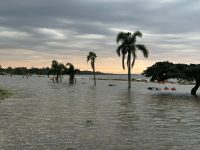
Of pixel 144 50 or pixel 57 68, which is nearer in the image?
pixel 144 50

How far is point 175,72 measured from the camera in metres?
74.6

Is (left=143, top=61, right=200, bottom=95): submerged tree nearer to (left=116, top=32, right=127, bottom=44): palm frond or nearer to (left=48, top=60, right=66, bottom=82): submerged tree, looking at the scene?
(left=116, top=32, right=127, bottom=44): palm frond

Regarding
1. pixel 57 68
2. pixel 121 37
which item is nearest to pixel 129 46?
pixel 121 37

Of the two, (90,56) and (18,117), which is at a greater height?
(90,56)

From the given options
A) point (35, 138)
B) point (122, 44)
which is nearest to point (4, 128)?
point (35, 138)

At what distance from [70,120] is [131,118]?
4.60m

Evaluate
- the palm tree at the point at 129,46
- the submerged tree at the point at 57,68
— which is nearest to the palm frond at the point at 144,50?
the palm tree at the point at 129,46

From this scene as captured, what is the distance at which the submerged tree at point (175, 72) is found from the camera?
71.2 meters

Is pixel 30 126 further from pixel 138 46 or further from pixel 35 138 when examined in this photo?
pixel 138 46

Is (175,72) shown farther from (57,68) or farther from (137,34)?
(57,68)

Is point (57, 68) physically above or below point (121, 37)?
below

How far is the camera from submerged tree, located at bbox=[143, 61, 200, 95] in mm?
71200

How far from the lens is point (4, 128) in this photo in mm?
22734

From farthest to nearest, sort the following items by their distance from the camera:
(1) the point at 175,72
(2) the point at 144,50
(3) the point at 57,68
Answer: (3) the point at 57,68 → (2) the point at 144,50 → (1) the point at 175,72
